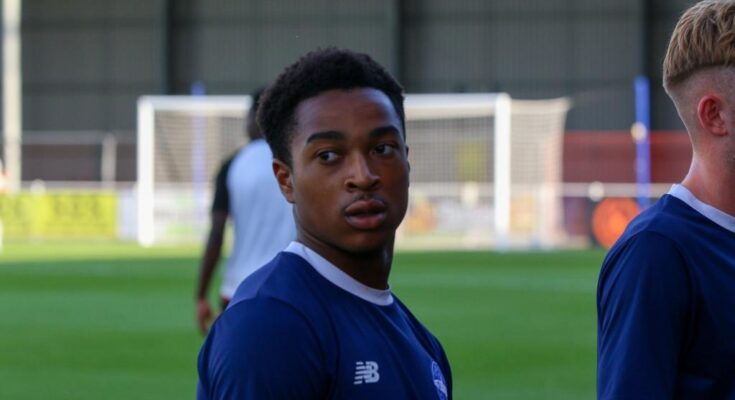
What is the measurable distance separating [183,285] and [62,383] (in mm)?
9900

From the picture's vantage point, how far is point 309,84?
2.86 metres

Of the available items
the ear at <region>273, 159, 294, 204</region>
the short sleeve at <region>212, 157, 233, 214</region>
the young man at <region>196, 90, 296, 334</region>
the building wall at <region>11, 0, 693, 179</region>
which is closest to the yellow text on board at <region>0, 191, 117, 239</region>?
the building wall at <region>11, 0, 693, 179</region>

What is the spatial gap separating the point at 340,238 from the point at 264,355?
1.47 ft

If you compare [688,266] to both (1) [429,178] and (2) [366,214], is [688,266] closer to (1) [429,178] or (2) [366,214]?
(2) [366,214]

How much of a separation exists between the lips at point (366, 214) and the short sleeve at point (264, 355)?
0.30 m

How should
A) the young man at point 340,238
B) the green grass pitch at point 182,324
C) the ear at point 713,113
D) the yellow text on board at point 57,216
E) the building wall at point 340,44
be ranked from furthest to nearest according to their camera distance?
the building wall at point 340,44
the yellow text on board at point 57,216
the green grass pitch at point 182,324
the ear at point 713,113
the young man at point 340,238

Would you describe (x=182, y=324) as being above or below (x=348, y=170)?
below

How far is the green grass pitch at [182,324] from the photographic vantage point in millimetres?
10281

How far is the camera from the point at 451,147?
32938 millimetres

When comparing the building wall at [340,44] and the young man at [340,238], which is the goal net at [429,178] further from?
the young man at [340,238]

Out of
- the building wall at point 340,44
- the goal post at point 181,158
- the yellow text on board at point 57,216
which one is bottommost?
the yellow text on board at point 57,216

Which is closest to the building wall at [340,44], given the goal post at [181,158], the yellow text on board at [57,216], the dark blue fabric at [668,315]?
the yellow text on board at [57,216]

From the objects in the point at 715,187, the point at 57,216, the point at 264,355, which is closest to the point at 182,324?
the point at 715,187

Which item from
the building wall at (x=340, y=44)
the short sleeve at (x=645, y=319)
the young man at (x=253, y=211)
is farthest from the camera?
the building wall at (x=340, y=44)
